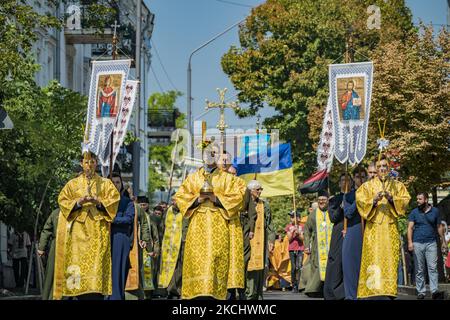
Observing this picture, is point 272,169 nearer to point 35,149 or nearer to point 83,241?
point 35,149

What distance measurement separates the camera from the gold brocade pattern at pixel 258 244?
20375mm

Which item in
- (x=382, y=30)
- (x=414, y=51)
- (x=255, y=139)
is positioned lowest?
(x=255, y=139)

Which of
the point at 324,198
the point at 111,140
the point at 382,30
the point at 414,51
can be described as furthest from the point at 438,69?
the point at 382,30

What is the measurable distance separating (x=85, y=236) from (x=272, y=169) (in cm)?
1594

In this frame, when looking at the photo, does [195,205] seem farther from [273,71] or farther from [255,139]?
[273,71]

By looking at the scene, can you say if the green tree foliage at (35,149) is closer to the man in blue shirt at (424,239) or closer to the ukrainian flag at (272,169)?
the ukrainian flag at (272,169)

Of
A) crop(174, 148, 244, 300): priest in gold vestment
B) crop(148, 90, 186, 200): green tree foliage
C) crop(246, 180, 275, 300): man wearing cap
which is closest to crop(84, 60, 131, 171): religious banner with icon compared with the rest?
crop(174, 148, 244, 300): priest in gold vestment

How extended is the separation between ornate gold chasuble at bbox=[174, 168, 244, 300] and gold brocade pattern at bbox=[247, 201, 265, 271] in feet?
14.0

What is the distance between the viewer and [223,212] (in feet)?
51.9

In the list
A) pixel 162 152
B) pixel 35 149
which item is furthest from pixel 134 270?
pixel 162 152

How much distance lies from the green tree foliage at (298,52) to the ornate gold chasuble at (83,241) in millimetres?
35025

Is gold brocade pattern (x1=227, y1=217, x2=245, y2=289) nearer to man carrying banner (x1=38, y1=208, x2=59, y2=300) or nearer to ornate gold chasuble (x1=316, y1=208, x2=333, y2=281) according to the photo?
man carrying banner (x1=38, y1=208, x2=59, y2=300)

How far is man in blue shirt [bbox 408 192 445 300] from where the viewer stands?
2066cm
